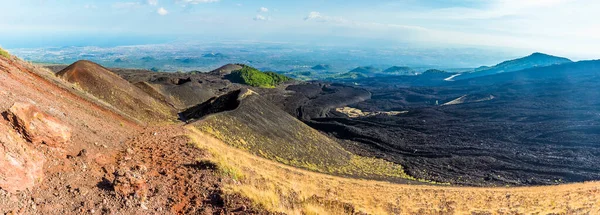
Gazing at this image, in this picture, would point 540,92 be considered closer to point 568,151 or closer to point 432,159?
point 568,151

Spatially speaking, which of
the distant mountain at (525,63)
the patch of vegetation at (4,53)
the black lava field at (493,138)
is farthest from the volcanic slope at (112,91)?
the distant mountain at (525,63)

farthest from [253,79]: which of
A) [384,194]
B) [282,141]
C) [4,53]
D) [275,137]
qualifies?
[384,194]

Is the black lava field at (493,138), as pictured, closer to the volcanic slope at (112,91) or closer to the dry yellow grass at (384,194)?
the dry yellow grass at (384,194)

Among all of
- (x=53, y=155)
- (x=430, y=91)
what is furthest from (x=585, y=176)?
(x=430, y=91)

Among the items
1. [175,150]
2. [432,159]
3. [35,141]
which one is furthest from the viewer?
[432,159]

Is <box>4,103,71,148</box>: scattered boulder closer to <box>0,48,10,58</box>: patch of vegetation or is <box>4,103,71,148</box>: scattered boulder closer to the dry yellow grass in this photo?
the dry yellow grass
